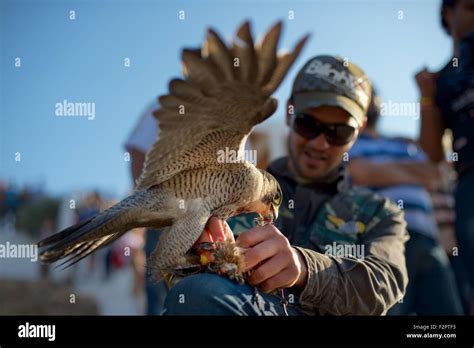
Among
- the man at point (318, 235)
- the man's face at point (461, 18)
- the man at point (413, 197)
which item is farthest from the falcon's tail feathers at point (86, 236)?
the man's face at point (461, 18)

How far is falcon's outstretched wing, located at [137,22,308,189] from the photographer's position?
84.4 inches

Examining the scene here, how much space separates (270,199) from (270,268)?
0.60 m

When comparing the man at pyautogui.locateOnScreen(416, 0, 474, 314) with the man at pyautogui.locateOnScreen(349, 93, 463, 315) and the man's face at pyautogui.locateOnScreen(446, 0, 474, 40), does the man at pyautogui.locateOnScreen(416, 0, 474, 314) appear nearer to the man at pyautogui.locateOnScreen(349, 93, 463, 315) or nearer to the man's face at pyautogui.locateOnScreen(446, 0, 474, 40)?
the man's face at pyautogui.locateOnScreen(446, 0, 474, 40)

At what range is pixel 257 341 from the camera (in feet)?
7.16

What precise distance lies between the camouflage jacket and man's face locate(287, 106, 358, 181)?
47mm

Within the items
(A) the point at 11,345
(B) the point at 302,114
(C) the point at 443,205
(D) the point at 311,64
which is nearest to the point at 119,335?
(A) the point at 11,345

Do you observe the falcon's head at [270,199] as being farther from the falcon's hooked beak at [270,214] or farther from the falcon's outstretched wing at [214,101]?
the falcon's outstretched wing at [214,101]

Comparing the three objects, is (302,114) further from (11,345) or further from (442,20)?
(11,345)

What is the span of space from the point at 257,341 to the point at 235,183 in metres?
0.63

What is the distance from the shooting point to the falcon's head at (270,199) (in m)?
2.39

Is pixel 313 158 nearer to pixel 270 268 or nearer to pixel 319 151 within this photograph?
pixel 319 151

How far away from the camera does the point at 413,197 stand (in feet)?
12.0

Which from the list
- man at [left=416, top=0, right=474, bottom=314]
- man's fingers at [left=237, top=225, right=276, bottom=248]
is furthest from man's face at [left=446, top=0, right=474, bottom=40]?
man's fingers at [left=237, top=225, right=276, bottom=248]

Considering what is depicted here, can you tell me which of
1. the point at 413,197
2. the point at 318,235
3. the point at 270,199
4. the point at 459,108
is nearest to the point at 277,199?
the point at 270,199
